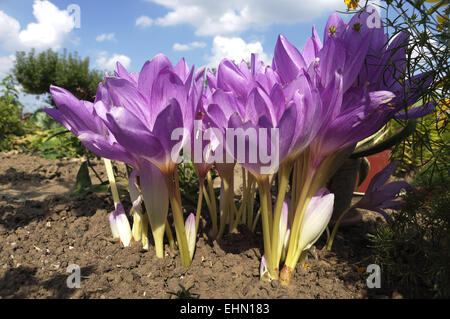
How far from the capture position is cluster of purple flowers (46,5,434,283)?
2.50 feet

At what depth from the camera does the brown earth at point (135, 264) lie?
0.88 meters

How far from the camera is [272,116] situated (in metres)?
0.77

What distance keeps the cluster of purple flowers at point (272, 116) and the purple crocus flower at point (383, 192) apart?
22cm

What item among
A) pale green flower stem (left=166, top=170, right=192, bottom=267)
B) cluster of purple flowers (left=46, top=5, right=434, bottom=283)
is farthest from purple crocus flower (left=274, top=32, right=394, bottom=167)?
pale green flower stem (left=166, top=170, right=192, bottom=267)

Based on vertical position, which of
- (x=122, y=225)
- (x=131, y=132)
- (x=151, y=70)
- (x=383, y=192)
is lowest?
(x=122, y=225)

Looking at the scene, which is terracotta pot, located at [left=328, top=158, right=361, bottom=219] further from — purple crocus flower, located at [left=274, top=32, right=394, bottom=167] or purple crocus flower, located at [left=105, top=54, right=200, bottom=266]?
purple crocus flower, located at [left=105, top=54, right=200, bottom=266]

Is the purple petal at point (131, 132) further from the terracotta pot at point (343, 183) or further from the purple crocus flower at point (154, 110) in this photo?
the terracotta pot at point (343, 183)

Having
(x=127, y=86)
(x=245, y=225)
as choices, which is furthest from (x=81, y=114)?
(x=245, y=225)

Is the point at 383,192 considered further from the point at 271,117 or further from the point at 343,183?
the point at 271,117

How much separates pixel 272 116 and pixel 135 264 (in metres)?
0.60

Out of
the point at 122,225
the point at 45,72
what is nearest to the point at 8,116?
the point at 122,225

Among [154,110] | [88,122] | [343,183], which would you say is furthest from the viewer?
[343,183]
